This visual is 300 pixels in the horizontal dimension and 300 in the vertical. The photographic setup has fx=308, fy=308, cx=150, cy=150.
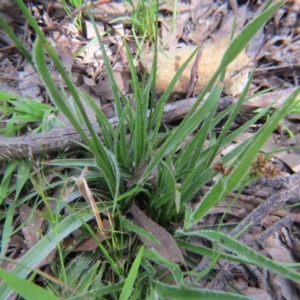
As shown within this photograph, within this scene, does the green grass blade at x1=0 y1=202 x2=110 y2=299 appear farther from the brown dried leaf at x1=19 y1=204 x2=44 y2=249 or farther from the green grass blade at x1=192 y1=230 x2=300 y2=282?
the green grass blade at x1=192 y1=230 x2=300 y2=282

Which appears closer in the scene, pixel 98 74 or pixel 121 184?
pixel 121 184

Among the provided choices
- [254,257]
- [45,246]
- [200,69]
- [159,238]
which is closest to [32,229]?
[45,246]

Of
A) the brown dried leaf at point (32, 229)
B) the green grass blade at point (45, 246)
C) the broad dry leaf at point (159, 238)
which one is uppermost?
the green grass blade at point (45, 246)

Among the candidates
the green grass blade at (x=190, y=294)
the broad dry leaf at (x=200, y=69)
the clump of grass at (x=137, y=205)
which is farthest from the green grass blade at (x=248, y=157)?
the broad dry leaf at (x=200, y=69)

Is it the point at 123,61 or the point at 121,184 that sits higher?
the point at 123,61

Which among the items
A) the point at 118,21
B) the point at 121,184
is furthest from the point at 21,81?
the point at 121,184

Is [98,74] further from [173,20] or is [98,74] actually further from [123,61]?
[173,20]

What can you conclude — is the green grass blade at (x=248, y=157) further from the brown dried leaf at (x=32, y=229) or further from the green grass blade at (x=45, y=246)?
the brown dried leaf at (x=32, y=229)

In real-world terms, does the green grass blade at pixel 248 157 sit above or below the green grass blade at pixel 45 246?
above

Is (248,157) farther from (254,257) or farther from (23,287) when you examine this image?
(23,287)
